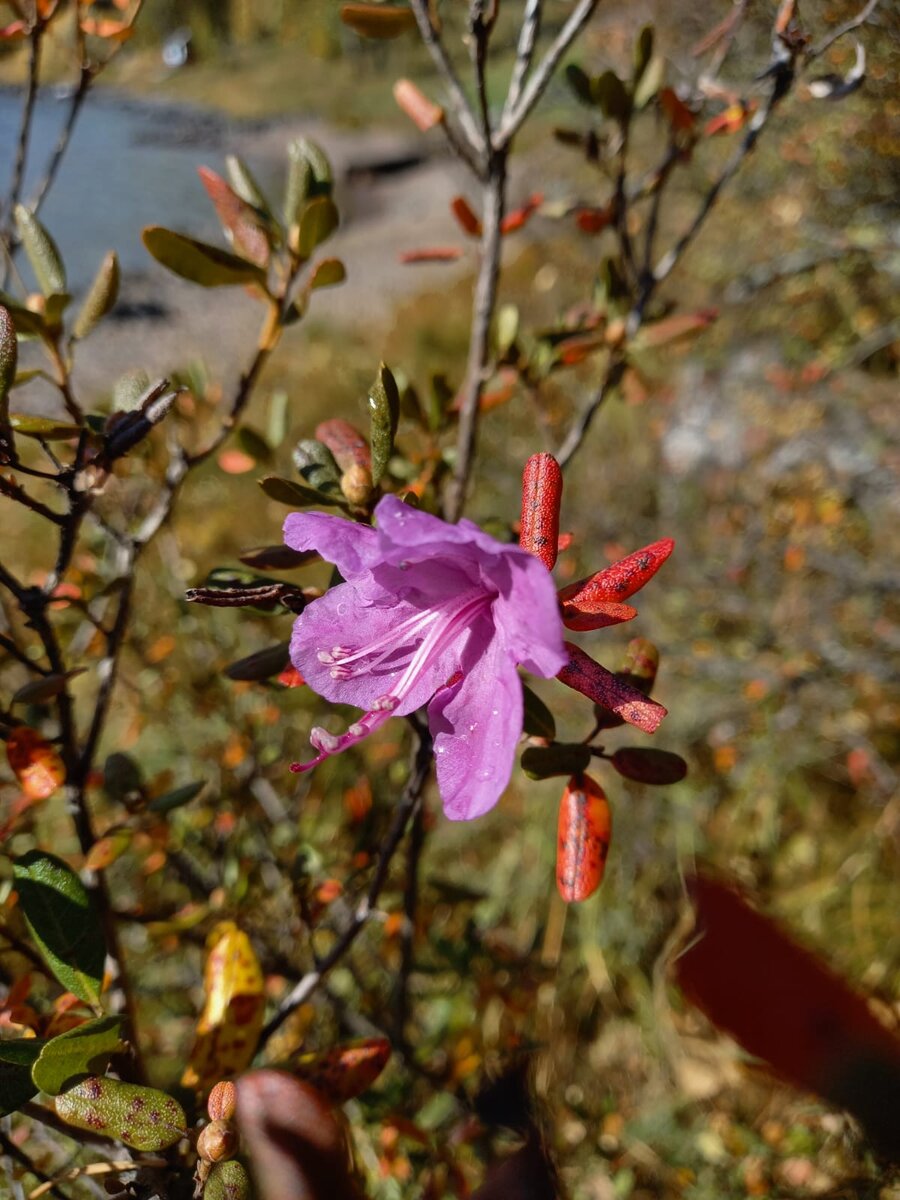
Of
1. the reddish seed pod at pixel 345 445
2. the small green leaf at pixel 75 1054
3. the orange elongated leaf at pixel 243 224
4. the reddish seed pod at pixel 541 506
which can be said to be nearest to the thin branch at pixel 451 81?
the orange elongated leaf at pixel 243 224

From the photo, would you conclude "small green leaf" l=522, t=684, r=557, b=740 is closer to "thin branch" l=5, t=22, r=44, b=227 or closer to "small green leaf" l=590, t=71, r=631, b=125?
"small green leaf" l=590, t=71, r=631, b=125

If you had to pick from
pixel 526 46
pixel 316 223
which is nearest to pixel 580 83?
pixel 526 46

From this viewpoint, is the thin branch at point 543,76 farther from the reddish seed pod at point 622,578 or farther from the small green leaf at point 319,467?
the reddish seed pod at point 622,578

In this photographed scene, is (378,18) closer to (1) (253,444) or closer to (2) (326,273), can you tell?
(2) (326,273)

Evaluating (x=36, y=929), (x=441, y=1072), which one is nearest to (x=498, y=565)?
(x=36, y=929)

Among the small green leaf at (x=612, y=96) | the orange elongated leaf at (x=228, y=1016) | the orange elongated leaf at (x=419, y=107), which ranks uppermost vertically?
the small green leaf at (x=612, y=96)

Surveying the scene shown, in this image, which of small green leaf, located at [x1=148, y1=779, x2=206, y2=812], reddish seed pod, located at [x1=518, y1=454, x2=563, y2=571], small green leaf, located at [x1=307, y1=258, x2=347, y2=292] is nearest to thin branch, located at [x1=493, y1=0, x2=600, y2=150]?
small green leaf, located at [x1=307, y1=258, x2=347, y2=292]
